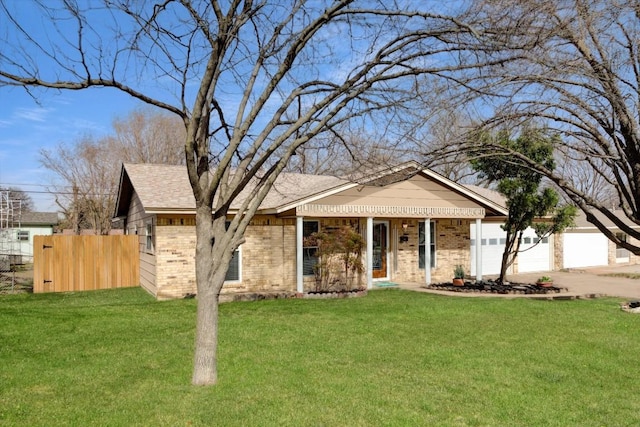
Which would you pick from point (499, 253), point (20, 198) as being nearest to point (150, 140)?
point (20, 198)

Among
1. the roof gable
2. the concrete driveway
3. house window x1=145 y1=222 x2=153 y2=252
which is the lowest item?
the concrete driveway

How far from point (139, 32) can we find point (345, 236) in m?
10.2

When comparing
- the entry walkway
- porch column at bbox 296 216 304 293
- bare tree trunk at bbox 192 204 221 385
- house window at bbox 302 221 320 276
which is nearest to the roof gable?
porch column at bbox 296 216 304 293

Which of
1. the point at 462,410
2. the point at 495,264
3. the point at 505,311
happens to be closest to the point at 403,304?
the point at 505,311

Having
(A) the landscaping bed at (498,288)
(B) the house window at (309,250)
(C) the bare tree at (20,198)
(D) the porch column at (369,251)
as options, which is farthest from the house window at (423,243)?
(C) the bare tree at (20,198)

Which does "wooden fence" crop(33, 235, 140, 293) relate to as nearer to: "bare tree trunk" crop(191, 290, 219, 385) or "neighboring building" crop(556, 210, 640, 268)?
"bare tree trunk" crop(191, 290, 219, 385)

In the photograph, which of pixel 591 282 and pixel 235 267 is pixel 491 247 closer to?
pixel 591 282

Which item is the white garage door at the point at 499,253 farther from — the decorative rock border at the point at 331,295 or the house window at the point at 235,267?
the house window at the point at 235,267

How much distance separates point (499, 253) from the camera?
69.7 feet

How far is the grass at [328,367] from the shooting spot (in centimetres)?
502

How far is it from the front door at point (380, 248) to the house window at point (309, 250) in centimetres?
252

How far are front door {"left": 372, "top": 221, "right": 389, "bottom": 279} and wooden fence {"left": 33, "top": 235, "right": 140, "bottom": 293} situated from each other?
803cm

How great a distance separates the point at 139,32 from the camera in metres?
5.52

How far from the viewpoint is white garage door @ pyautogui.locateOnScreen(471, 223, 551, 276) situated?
20.7m
